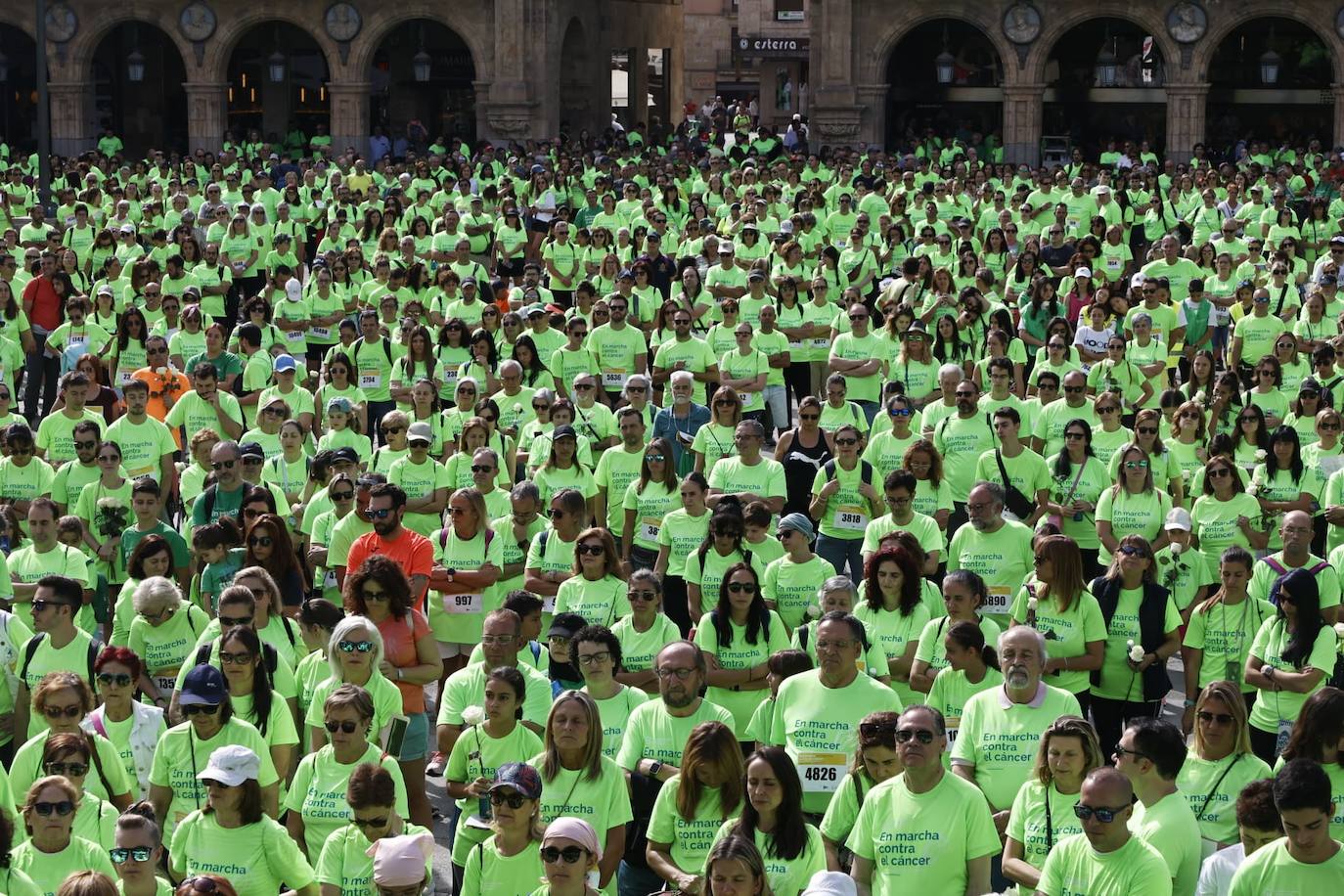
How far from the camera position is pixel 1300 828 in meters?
7.00

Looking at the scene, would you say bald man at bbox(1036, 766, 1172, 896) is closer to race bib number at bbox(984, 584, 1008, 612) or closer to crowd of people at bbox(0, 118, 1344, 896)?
crowd of people at bbox(0, 118, 1344, 896)

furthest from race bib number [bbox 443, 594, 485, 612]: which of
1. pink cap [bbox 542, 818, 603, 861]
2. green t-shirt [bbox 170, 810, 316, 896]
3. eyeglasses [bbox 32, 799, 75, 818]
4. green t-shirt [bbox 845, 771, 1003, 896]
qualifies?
pink cap [bbox 542, 818, 603, 861]

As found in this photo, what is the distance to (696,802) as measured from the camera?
789cm

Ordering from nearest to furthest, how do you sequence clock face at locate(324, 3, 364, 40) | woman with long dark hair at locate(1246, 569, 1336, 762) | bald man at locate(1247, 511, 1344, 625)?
woman with long dark hair at locate(1246, 569, 1336, 762) < bald man at locate(1247, 511, 1344, 625) < clock face at locate(324, 3, 364, 40)

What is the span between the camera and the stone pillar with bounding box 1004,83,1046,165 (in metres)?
38.4

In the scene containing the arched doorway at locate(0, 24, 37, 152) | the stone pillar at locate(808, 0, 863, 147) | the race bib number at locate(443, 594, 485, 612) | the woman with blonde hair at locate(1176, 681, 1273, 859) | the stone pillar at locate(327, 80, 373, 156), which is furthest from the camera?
the arched doorway at locate(0, 24, 37, 152)

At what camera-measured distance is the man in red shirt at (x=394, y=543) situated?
11172mm

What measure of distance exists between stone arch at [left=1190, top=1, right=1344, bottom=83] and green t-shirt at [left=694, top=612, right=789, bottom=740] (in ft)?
98.9

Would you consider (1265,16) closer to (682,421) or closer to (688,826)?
(682,421)

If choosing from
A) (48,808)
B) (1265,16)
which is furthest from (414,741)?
(1265,16)

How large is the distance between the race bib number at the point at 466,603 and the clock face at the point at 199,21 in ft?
104

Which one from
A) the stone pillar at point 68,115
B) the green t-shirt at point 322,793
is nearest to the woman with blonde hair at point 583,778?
the green t-shirt at point 322,793

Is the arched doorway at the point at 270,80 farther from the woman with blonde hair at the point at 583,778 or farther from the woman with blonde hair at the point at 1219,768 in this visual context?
the woman with blonde hair at the point at 1219,768

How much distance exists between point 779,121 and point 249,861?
44.2 meters
